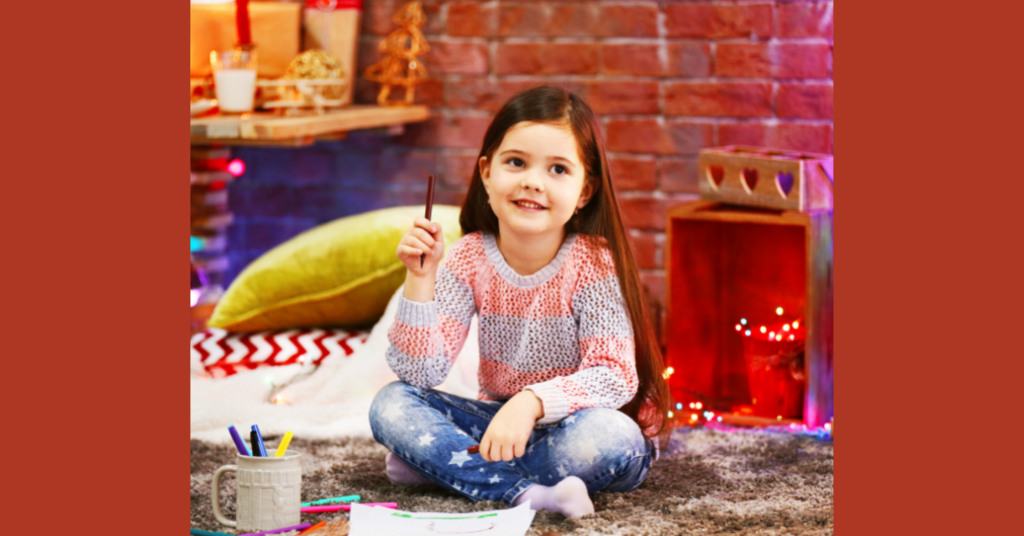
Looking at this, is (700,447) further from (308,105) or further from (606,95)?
(308,105)

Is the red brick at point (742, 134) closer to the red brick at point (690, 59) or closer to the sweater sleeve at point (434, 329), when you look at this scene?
the red brick at point (690, 59)

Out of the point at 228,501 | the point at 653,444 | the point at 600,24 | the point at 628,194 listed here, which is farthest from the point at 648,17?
the point at 228,501

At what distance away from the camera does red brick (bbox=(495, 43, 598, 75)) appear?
2236mm

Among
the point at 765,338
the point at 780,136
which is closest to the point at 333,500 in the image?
the point at 765,338

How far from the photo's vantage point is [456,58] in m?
2.33

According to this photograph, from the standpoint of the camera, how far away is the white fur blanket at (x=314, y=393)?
1688 millimetres

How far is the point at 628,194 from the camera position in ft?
7.43

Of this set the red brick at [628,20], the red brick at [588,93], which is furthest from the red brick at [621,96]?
Answer: the red brick at [628,20]

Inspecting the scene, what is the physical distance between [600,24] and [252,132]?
2.75 feet

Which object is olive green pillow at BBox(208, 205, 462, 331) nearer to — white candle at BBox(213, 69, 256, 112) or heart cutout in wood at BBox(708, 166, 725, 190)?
white candle at BBox(213, 69, 256, 112)

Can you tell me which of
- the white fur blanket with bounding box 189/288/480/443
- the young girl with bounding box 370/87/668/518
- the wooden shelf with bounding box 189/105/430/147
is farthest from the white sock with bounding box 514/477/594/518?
the wooden shelf with bounding box 189/105/430/147

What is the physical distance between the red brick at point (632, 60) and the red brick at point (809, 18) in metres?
→ 0.29

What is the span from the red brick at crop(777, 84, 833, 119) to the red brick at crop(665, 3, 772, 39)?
0.43 ft

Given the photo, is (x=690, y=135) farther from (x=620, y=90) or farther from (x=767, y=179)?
(x=767, y=179)
